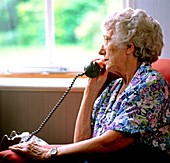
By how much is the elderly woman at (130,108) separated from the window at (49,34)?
3.10ft

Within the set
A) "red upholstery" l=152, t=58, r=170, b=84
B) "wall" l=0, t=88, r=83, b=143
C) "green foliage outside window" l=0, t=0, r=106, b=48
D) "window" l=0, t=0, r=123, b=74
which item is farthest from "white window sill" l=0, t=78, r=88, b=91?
"red upholstery" l=152, t=58, r=170, b=84

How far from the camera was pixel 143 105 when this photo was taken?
167cm

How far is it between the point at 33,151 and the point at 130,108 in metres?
0.49

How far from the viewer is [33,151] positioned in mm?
1808

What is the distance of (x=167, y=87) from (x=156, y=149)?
27 centimetres

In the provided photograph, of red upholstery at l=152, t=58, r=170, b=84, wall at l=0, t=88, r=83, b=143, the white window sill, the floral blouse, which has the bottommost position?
wall at l=0, t=88, r=83, b=143

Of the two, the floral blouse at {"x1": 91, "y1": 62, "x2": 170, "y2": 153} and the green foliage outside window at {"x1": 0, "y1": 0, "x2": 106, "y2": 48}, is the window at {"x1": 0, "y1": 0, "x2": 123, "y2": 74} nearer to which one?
the green foliage outside window at {"x1": 0, "y1": 0, "x2": 106, "y2": 48}

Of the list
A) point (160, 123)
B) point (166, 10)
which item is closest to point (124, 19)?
point (160, 123)

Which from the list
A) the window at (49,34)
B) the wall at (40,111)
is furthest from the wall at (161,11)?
the wall at (40,111)

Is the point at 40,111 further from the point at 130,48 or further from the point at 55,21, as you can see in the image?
the point at 130,48

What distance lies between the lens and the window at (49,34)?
2.81m

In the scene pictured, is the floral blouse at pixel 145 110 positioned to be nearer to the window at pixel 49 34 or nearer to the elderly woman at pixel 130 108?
the elderly woman at pixel 130 108

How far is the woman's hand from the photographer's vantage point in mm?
1782

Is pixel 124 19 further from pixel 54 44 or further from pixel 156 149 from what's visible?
pixel 54 44
